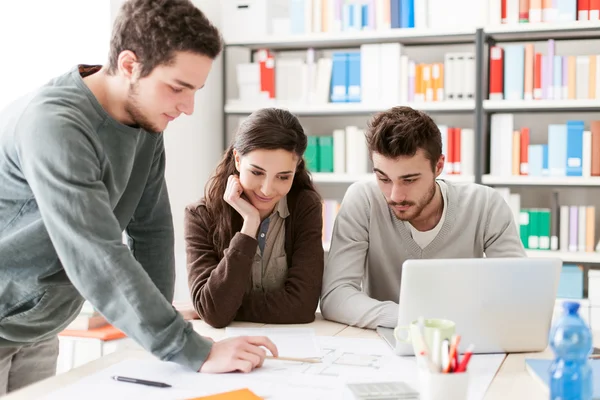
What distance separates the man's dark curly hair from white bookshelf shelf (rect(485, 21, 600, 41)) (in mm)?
2455

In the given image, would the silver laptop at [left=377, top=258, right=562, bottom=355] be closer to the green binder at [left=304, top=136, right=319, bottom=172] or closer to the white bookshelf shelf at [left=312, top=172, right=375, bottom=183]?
the white bookshelf shelf at [left=312, top=172, right=375, bottom=183]

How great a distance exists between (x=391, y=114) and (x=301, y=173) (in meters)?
0.30

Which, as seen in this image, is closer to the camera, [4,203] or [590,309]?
[4,203]

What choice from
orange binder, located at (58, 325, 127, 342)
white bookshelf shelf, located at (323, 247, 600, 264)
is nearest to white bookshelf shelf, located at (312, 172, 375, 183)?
white bookshelf shelf, located at (323, 247, 600, 264)

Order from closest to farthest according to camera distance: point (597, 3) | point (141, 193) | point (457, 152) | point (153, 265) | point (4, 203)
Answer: point (4, 203)
point (141, 193)
point (153, 265)
point (597, 3)
point (457, 152)

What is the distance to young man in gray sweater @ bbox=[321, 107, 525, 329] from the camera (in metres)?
1.89

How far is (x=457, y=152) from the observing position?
3.56m

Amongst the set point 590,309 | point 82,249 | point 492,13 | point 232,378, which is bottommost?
point 590,309

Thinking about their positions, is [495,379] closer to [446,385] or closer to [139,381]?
[446,385]

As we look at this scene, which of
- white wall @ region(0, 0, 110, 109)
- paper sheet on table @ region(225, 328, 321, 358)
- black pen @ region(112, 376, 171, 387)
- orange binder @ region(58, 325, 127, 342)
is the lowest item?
orange binder @ region(58, 325, 127, 342)

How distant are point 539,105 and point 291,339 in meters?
2.30

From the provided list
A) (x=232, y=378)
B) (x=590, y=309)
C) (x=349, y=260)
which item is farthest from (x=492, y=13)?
(x=232, y=378)

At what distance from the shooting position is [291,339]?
157cm

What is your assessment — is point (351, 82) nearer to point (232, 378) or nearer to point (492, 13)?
point (492, 13)
